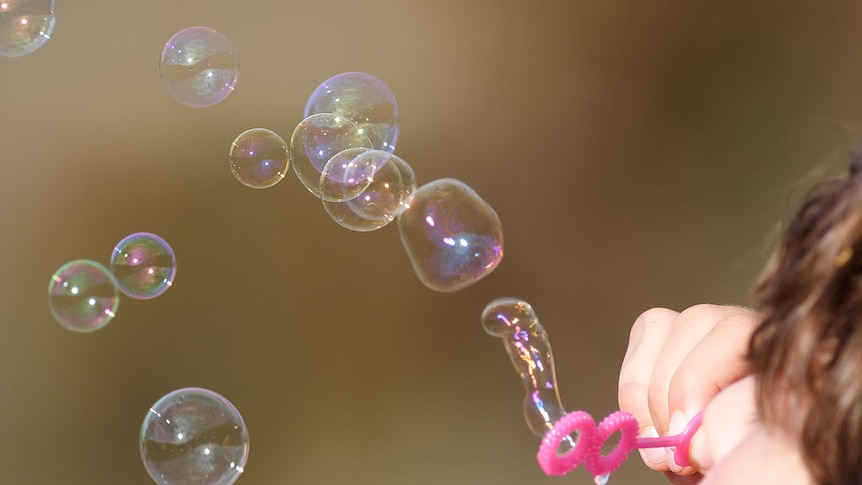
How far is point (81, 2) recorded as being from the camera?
92.4 inches

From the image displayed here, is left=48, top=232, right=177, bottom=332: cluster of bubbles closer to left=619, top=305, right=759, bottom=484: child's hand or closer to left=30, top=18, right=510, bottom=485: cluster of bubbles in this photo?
left=30, top=18, right=510, bottom=485: cluster of bubbles

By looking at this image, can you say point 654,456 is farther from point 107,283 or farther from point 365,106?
point 107,283

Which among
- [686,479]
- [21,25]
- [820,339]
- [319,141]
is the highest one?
[21,25]

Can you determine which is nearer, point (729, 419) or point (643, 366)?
point (729, 419)

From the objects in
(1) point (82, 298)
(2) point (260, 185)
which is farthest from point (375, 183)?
(1) point (82, 298)

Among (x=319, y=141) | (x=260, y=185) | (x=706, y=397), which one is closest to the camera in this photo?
(x=706, y=397)

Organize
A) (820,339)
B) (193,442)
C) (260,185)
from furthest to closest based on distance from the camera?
(260,185)
(193,442)
(820,339)

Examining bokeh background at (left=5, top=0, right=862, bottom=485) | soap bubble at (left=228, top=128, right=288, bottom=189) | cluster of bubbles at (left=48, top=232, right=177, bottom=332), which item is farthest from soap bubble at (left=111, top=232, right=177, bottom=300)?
bokeh background at (left=5, top=0, right=862, bottom=485)

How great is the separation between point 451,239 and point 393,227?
142cm

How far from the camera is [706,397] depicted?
686mm

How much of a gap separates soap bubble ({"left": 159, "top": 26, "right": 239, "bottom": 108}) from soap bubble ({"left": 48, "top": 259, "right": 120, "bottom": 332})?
33cm

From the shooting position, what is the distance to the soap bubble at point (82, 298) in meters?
1.46

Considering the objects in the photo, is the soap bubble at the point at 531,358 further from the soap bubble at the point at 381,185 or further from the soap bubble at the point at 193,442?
the soap bubble at the point at 193,442

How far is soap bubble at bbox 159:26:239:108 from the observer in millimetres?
1546
